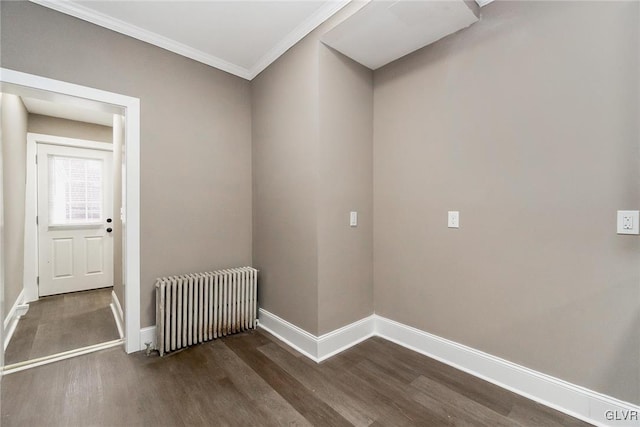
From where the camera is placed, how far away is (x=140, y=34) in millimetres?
2375

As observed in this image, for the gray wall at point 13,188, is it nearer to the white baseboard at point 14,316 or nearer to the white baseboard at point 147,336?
the white baseboard at point 14,316

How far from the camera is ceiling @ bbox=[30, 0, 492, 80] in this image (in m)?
2.06

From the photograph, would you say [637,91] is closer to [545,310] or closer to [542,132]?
[542,132]

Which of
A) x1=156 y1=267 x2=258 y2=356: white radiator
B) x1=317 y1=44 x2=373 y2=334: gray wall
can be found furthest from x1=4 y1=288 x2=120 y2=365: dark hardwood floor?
x1=317 y1=44 x2=373 y2=334: gray wall

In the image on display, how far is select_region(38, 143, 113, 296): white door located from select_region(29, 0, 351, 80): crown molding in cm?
278

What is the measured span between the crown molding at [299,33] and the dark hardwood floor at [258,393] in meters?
2.77

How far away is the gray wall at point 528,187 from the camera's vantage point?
1.52 m

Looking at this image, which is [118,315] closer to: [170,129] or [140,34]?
[170,129]

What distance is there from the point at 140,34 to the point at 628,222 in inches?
147

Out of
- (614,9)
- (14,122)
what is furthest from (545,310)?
(14,122)

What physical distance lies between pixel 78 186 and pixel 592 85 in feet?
19.4

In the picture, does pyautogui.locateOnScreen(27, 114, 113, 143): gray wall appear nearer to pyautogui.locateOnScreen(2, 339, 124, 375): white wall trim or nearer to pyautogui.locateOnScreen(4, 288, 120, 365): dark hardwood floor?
pyautogui.locateOnScreen(4, 288, 120, 365): dark hardwood floor

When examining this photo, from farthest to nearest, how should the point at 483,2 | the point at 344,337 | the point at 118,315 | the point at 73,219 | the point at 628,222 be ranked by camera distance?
1. the point at 73,219
2. the point at 118,315
3. the point at 344,337
4. the point at 483,2
5. the point at 628,222

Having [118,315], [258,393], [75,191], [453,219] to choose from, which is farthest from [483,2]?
[75,191]
